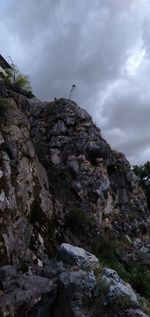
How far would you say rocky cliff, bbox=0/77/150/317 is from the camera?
10719mm

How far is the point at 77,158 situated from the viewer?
29.7m

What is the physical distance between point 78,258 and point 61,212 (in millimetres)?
11385

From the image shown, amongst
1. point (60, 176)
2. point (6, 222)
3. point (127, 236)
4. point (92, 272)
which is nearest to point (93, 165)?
point (60, 176)

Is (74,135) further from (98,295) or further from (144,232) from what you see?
(98,295)

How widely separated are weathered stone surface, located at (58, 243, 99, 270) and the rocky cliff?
71 mm

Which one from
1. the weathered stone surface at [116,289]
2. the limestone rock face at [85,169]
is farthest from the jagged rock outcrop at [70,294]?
the limestone rock face at [85,169]

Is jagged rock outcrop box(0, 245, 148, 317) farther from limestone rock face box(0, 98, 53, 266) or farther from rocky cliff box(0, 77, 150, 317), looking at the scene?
limestone rock face box(0, 98, 53, 266)

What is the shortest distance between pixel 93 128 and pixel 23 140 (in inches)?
483

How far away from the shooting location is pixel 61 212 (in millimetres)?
23859

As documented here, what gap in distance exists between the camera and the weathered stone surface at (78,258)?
39.1 ft

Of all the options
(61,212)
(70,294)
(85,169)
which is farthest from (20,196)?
(85,169)

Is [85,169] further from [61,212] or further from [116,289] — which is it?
[116,289]

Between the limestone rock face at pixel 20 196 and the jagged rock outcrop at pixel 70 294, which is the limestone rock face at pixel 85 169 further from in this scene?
the jagged rock outcrop at pixel 70 294

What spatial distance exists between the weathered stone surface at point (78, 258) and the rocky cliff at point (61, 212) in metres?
0.07
